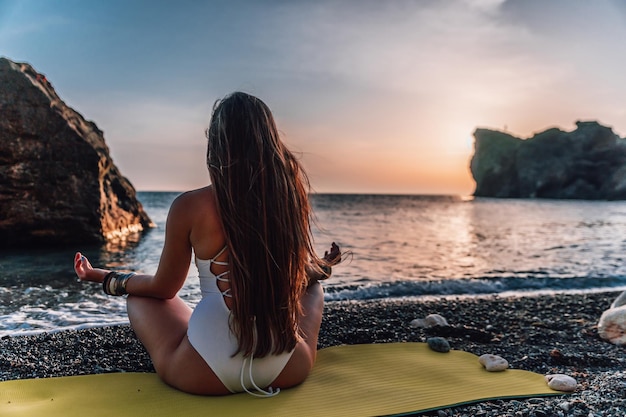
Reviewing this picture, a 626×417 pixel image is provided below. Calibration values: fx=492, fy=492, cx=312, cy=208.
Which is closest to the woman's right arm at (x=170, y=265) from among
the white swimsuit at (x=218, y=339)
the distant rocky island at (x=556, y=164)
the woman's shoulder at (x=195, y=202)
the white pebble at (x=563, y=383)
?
the woman's shoulder at (x=195, y=202)

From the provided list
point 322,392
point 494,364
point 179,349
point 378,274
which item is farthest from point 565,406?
point 378,274

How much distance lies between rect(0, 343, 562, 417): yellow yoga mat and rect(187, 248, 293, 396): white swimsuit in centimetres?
15

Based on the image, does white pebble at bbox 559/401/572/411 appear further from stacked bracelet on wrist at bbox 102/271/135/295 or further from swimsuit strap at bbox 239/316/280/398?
stacked bracelet on wrist at bbox 102/271/135/295

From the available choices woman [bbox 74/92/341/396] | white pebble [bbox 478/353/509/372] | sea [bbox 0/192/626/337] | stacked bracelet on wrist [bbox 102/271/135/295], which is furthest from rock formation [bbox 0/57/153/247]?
white pebble [bbox 478/353/509/372]

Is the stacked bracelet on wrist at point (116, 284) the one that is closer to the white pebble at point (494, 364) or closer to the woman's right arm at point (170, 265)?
the woman's right arm at point (170, 265)

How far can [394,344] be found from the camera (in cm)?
384

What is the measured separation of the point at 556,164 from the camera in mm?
67062

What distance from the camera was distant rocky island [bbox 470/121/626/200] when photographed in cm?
6100

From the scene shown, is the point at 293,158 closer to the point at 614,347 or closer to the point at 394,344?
the point at 394,344

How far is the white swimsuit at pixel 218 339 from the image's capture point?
100 inches

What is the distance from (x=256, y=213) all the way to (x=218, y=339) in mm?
696

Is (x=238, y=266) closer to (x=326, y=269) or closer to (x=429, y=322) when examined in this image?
(x=326, y=269)

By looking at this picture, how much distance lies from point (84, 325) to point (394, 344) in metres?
3.09

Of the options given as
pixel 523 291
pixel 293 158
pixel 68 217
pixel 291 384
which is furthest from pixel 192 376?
pixel 68 217
